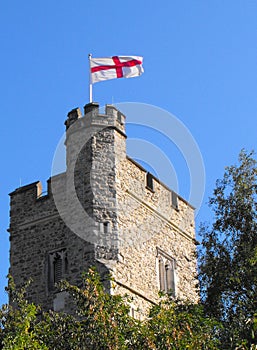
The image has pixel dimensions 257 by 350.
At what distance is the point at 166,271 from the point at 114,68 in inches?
227

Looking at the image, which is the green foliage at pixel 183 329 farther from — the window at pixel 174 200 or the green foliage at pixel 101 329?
the window at pixel 174 200

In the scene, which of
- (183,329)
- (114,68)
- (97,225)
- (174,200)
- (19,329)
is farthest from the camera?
(174,200)

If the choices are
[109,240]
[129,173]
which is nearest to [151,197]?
[129,173]

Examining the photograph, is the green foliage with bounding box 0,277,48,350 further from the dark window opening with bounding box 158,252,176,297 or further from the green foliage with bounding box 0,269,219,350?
the dark window opening with bounding box 158,252,176,297

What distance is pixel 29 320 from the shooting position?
680 inches

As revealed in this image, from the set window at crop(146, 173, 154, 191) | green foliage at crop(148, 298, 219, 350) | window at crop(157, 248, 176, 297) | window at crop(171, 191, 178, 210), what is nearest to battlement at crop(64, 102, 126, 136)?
window at crop(146, 173, 154, 191)

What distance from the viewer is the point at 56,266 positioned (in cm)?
2488

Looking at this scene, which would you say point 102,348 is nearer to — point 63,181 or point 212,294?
point 212,294

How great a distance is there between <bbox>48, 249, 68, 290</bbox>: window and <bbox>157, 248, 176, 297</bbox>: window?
279cm

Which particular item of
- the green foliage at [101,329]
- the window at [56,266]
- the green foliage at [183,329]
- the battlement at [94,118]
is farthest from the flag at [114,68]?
the green foliage at [183,329]

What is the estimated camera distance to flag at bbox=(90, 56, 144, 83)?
2652 cm

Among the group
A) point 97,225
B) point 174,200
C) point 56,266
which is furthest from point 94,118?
point 174,200

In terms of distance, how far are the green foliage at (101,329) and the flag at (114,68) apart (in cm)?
916

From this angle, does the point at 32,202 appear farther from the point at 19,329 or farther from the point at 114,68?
the point at 19,329
